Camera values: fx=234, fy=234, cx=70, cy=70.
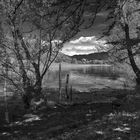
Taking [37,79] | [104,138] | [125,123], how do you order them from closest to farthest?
[104,138], [125,123], [37,79]

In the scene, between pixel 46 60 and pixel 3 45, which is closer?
pixel 3 45

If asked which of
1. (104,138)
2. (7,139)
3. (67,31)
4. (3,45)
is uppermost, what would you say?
(67,31)

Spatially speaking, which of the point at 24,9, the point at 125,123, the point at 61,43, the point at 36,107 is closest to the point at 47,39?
the point at 61,43

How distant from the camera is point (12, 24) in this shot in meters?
20.0

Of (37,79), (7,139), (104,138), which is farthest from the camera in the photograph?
(37,79)

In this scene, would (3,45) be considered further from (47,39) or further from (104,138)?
(104,138)

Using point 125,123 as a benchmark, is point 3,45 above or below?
above

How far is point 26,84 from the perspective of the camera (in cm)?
2114

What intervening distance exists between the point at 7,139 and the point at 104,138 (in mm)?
7004

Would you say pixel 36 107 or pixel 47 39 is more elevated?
pixel 47 39

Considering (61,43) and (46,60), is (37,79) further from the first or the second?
(61,43)

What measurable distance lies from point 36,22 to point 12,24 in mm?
2153

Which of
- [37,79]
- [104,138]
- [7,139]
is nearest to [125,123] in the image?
[104,138]

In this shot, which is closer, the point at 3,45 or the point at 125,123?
the point at 125,123
